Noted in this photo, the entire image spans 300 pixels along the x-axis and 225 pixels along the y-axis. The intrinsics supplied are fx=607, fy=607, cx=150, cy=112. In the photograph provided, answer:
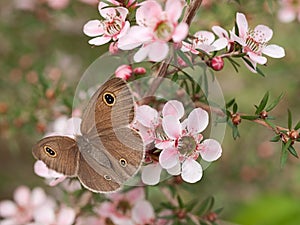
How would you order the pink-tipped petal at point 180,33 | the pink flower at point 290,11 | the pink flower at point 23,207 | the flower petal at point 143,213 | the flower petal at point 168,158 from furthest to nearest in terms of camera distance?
the pink flower at point 290,11 → the pink flower at point 23,207 → the flower petal at point 143,213 → the flower petal at point 168,158 → the pink-tipped petal at point 180,33

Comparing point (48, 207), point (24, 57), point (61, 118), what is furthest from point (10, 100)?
point (48, 207)

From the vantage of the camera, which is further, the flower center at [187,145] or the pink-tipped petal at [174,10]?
the flower center at [187,145]

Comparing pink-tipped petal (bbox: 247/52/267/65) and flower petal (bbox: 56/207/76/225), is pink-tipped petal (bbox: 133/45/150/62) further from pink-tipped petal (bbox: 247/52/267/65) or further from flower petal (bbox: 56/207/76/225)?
flower petal (bbox: 56/207/76/225)

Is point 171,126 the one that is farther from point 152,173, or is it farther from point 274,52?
point 274,52

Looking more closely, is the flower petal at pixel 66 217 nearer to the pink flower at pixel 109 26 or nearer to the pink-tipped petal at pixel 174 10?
the pink flower at pixel 109 26

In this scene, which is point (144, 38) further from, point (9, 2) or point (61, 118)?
point (9, 2)

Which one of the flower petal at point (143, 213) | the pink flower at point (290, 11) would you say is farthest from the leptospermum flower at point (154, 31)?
the pink flower at point (290, 11)

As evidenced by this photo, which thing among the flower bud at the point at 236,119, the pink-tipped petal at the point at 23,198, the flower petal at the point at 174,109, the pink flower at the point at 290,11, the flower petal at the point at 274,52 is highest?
the flower petal at the point at 274,52
